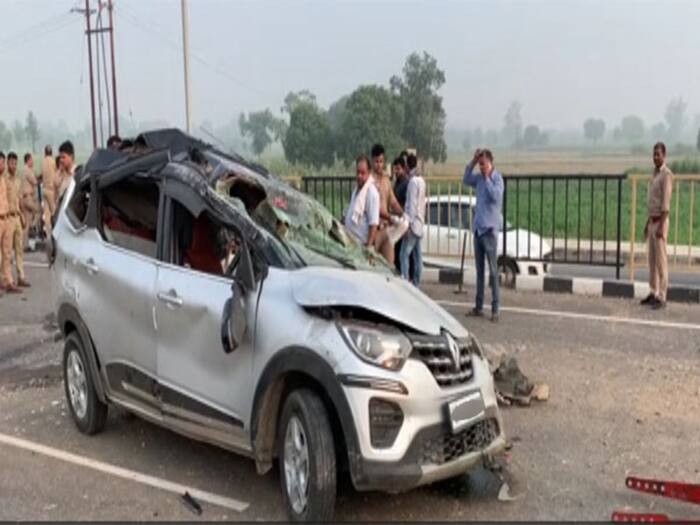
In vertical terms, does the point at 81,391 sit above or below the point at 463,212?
below

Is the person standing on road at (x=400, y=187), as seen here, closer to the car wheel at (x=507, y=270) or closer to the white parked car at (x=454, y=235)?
the car wheel at (x=507, y=270)

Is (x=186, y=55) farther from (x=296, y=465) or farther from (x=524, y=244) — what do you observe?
(x=296, y=465)

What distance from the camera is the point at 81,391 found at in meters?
5.71

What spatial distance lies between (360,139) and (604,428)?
4596 cm

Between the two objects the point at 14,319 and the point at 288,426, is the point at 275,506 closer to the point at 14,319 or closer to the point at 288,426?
the point at 288,426

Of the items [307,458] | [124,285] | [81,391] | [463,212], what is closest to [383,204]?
[463,212]

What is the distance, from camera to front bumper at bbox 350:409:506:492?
3.71m

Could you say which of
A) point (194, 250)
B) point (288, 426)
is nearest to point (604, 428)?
point (288, 426)

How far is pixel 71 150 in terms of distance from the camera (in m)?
11.1

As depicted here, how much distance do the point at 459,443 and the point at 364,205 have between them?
5.17 metres

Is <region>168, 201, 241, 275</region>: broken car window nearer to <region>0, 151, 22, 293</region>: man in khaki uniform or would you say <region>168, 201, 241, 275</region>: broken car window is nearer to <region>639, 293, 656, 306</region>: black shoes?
<region>639, 293, 656, 306</region>: black shoes

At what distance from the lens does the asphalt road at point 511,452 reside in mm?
4359

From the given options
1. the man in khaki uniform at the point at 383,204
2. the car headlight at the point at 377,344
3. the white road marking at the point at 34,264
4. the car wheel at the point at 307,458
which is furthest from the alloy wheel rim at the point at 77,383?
the white road marking at the point at 34,264

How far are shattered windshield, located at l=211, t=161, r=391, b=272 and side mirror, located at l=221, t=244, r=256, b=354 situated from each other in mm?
281
